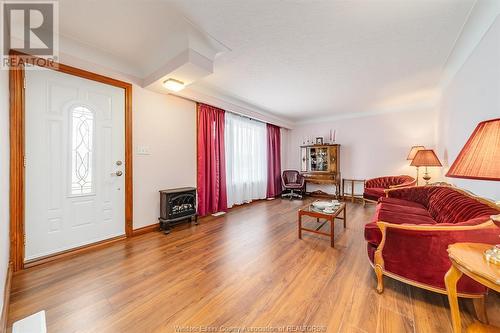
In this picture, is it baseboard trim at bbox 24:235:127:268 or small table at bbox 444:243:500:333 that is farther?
baseboard trim at bbox 24:235:127:268

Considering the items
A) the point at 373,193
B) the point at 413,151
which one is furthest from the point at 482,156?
the point at 413,151

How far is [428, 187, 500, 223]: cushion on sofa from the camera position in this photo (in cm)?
143

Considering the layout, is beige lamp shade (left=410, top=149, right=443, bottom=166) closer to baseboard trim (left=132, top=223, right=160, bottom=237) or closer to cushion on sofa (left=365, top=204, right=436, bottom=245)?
cushion on sofa (left=365, top=204, right=436, bottom=245)

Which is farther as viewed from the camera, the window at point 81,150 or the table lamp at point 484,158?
the window at point 81,150

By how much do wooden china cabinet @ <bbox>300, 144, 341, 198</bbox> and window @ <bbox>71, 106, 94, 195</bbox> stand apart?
4865mm

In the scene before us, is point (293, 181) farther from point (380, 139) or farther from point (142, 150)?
point (142, 150)

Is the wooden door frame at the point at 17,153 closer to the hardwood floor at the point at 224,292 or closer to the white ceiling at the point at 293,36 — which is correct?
the hardwood floor at the point at 224,292

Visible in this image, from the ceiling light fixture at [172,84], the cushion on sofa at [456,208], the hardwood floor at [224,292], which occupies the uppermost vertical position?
the ceiling light fixture at [172,84]

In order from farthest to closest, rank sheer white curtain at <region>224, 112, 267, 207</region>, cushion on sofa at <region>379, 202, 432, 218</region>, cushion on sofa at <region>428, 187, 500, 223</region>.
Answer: sheer white curtain at <region>224, 112, 267, 207</region> → cushion on sofa at <region>379, 202, 432, 218</region> → cushion on sofa at <region>428, 187, 500, 223</region>

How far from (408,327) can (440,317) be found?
290 millimetres

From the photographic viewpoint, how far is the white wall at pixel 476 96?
1.60m

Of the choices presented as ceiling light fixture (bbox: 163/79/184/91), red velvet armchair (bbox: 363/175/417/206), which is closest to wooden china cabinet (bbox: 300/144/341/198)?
red velvet armchair (bbox: 363/175/417/206)

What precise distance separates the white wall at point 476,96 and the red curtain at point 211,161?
360 centimetres

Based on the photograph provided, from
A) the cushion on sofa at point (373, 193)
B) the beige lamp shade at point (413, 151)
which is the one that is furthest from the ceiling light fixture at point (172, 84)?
the beige lamp shade at point (413, 151)
